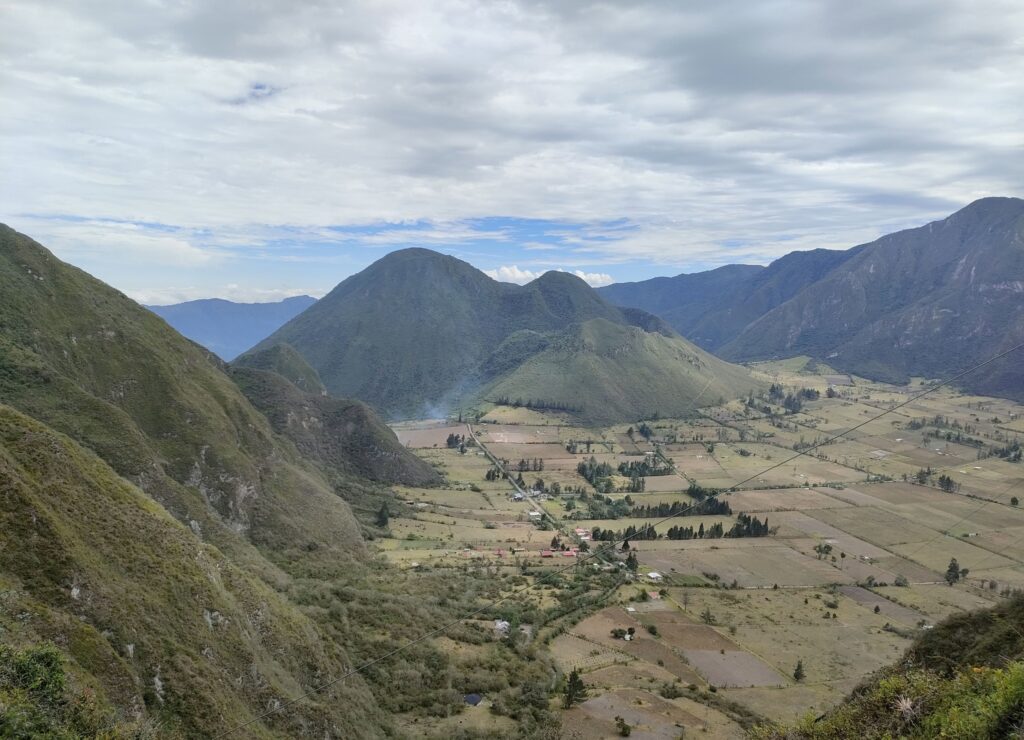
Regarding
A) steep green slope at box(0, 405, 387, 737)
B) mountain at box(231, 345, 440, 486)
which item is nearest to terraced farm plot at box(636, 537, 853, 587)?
mountain at box(231, 345, 440, 486)

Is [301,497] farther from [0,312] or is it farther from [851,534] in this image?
[851,534]

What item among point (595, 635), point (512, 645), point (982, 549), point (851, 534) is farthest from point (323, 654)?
point (982, 549)

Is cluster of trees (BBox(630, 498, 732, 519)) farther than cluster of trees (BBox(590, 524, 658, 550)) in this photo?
Yes

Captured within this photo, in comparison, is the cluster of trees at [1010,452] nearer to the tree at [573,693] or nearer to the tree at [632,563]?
the tree at [632,563]

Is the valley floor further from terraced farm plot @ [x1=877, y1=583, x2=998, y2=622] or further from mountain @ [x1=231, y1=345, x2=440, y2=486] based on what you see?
mountain @ [x1=231, y1=345, x2=440, y2=486]

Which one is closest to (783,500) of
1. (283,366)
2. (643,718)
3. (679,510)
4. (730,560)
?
(679,510)
